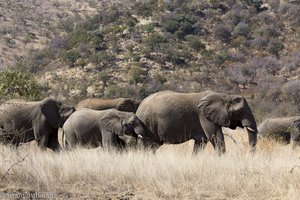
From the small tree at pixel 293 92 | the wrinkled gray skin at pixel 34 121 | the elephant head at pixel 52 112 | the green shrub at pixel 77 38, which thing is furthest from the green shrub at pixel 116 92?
the wrinkled gray skin at pixel 34 121

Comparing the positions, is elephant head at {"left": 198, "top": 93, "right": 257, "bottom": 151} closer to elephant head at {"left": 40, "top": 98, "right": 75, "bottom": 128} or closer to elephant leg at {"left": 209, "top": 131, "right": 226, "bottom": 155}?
elephant leg at {"left": 209, "top": 131, "right": 226, "bottom": 155}

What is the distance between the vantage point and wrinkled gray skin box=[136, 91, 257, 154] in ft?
38.4

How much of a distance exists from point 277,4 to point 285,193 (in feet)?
148

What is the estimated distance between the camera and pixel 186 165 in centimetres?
847

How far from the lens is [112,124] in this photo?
503 inches

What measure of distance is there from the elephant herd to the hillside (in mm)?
18353

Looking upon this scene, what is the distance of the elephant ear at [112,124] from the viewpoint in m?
12.6

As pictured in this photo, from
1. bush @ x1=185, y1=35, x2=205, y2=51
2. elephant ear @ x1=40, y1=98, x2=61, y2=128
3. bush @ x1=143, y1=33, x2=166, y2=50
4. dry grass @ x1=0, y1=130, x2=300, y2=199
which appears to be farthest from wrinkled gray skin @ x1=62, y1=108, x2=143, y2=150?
bush @ x1=185, y1=35, x2=205, y2=51

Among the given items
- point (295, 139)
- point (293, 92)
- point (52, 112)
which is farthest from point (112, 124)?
point (293, 92)

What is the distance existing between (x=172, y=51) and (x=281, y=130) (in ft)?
77.0

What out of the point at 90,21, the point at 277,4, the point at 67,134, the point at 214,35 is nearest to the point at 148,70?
the point at 214,35

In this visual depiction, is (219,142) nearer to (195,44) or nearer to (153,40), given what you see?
(153,40)

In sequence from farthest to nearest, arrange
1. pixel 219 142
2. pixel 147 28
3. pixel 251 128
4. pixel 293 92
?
pixel 147 28, pixel 293 92, pixel 251 128, pixel 219 142

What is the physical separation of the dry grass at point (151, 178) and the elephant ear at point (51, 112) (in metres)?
4.19
